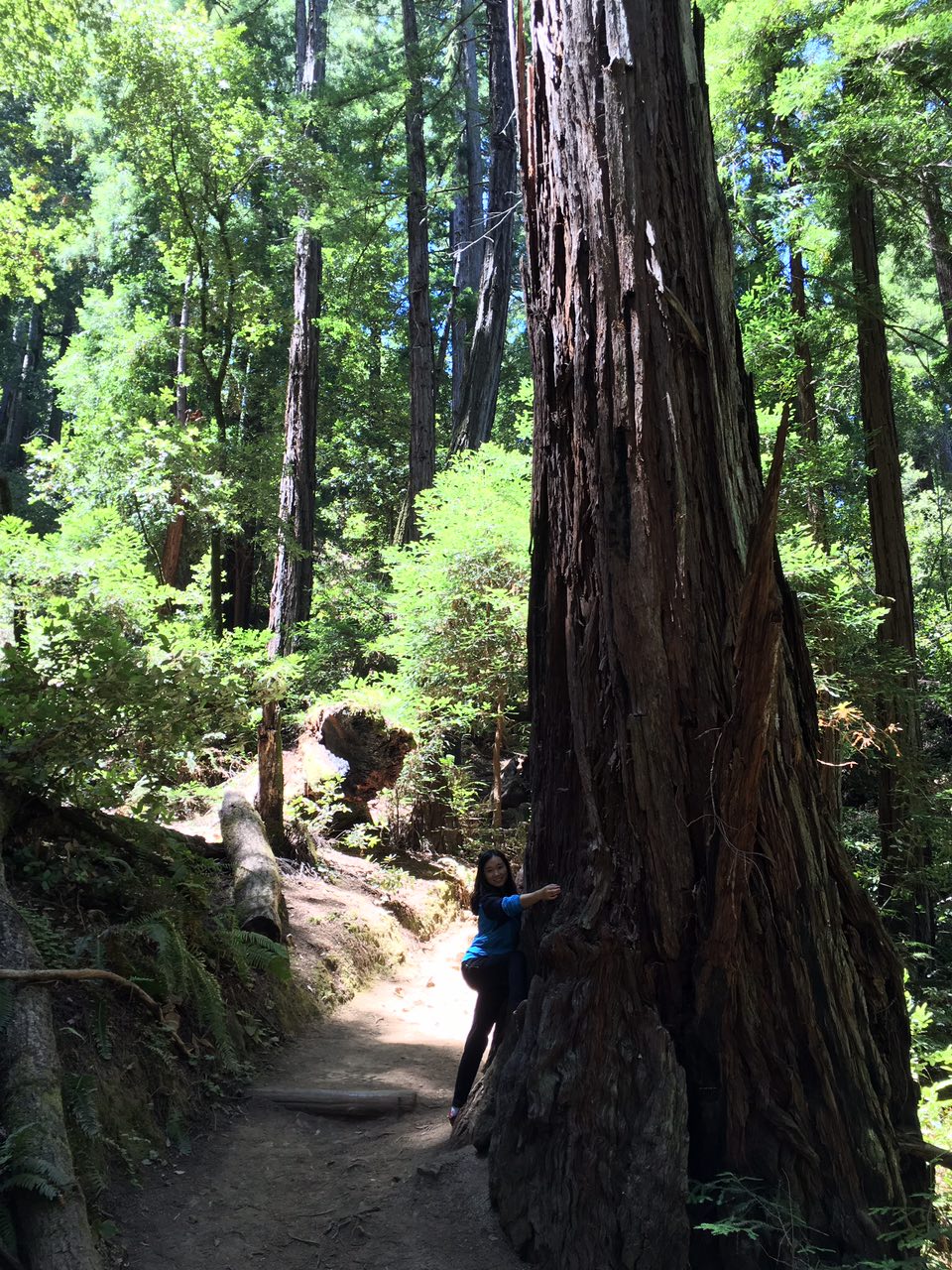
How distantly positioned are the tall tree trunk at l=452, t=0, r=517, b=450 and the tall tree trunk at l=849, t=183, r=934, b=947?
6896 mm

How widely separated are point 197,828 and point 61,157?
33940 millimetres

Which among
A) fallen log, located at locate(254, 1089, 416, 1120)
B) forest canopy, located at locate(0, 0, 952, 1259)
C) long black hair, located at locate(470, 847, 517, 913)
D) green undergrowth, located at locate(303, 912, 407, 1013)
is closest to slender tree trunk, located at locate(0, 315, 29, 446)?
forest canopy, located at locate(0, 0, 952, 1259)

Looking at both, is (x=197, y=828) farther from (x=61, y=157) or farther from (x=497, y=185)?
(x=61, y=157)

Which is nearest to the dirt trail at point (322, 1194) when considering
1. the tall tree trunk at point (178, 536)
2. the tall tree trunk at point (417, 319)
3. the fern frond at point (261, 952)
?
the fern frond at point (261, 952)

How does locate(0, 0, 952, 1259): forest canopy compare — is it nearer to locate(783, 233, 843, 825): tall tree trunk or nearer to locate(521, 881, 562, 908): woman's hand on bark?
locate(783, 233, 843, 825): tall tree trunk

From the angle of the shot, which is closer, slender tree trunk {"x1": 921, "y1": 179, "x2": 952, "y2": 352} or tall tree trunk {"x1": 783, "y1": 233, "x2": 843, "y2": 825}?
slender tree trunk {"x1": 921, "y1": 179, "x2": 952, "y2": 352}

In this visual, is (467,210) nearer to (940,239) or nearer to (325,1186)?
(940,239)

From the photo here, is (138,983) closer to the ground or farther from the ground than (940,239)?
closer to the ground

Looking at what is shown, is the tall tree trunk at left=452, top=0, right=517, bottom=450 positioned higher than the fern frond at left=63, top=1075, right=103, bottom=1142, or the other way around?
the tall tree trunk at left=452, top=0, right=517, bottom=450

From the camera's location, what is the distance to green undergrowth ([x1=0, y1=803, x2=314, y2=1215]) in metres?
4.05

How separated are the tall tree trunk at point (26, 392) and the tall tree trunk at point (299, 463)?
22482 millimetres

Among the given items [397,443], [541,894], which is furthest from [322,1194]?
[397,443]

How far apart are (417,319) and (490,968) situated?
15.1 metres

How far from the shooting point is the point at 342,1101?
503 cm
